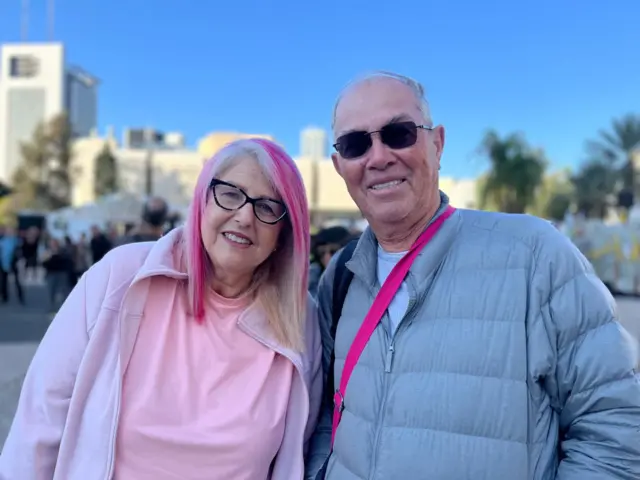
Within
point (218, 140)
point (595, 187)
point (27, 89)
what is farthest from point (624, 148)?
point (27, 89)

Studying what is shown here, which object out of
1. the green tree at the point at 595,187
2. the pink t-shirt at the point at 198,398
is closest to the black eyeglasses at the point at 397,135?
the pink t-shirt at the point at 198,398

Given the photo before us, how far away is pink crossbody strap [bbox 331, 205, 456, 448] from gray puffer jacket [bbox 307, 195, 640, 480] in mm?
42

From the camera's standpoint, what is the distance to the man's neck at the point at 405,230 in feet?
5.55

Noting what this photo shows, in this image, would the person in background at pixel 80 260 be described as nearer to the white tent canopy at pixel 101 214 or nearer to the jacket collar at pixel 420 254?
the white tent canopy at pixel 101 214

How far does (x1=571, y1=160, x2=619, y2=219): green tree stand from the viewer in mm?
35719

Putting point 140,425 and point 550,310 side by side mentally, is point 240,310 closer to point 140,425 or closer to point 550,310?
point 140,425

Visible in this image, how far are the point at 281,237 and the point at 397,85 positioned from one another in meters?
0.64

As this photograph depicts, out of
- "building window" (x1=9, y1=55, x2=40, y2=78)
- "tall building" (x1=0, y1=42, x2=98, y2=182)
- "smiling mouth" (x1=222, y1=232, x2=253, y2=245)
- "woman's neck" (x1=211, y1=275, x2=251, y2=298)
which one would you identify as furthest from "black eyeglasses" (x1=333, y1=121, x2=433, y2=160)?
"building window" (x1=9, y1=55, x2=40, y2=78)

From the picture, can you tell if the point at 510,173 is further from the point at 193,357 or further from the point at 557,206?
the point at 193,357

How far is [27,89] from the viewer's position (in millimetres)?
88938

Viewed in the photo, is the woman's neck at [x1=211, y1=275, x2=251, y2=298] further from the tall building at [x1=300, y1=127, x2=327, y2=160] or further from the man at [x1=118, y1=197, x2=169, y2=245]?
the tall building at [x1=300, y1=127, x2=327, y2=160]

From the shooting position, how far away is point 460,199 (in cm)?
6881

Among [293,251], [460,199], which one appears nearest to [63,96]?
[460,199]

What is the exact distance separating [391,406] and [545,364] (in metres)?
0.40
